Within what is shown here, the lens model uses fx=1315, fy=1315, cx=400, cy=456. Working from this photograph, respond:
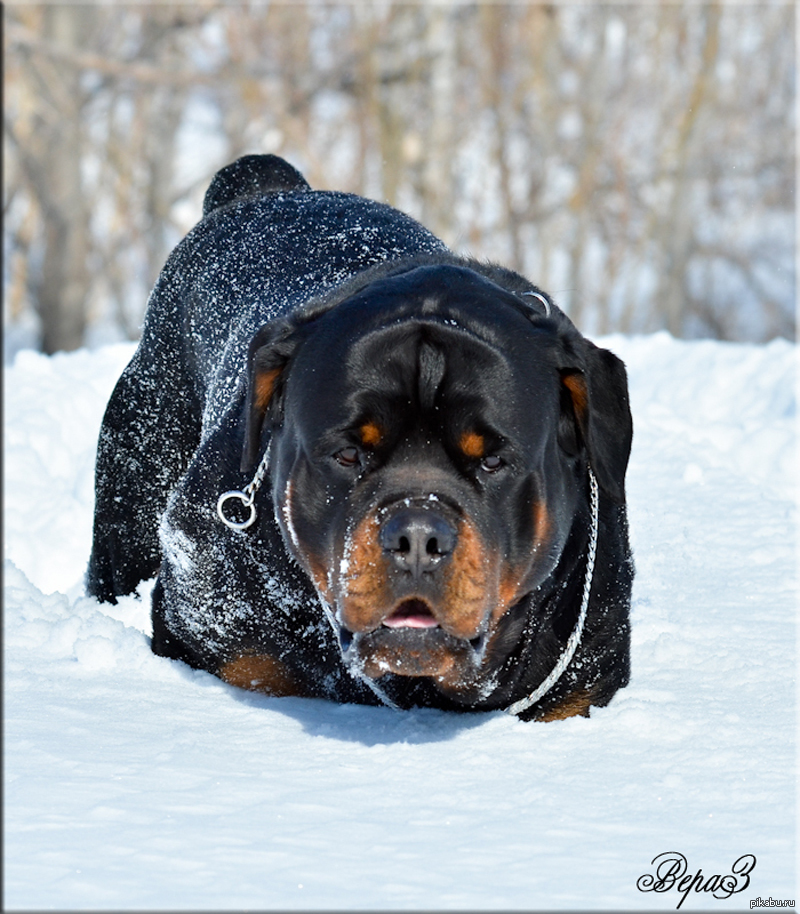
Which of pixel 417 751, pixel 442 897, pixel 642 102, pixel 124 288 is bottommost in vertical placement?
pixel 124 288

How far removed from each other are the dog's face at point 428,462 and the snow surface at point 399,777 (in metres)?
0.28

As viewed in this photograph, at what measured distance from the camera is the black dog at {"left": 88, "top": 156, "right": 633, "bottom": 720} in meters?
2.78

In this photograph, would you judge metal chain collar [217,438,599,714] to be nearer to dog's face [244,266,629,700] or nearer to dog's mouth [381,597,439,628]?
dog's face [244,266,629,700]

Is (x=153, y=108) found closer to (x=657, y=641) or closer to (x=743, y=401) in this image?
(x=743, y=401)

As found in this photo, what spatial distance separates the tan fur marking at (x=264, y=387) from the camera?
10.6 ft

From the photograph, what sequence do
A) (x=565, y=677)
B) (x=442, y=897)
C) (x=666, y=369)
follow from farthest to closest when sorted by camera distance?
(x=666, y=369)
(x=565, y=677)
(x=442, y=897)

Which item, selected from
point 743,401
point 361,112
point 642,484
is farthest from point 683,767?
point 361,112

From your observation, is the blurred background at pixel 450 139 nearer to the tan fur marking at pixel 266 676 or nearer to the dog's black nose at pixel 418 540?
the tan fur marking at pixel 266 676

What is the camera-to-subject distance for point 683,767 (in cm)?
269

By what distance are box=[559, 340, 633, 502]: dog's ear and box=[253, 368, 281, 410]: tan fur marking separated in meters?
0.71

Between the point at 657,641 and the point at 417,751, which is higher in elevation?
the point at 417,751

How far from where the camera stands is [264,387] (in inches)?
128

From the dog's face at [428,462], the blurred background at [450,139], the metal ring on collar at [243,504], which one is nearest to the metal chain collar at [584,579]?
the metal ring on collar at [243,504]

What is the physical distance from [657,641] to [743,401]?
338cm
